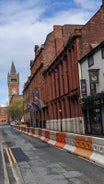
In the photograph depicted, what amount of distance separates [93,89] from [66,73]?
472 inches

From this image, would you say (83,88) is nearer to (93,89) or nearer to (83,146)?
(93,89)

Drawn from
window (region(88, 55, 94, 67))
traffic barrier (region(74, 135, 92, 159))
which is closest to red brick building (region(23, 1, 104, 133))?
window (region(88, 55, 94, 67))

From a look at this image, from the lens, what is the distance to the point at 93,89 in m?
32.6

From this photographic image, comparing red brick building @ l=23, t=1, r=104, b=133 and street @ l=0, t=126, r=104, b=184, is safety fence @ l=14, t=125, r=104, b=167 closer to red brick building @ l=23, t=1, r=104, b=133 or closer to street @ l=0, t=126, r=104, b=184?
street @ l=0, t=126, r=104, b=184

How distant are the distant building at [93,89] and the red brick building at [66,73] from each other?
5.49 feet

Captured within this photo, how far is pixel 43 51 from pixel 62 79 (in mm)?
18324

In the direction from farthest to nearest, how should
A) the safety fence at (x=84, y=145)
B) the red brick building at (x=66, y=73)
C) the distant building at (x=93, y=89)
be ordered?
the red brick building at (x=66, y=73)
the distant building at (x=93, y=89)
the safety fence at (x=84, y=145)

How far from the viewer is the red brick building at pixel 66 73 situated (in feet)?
125

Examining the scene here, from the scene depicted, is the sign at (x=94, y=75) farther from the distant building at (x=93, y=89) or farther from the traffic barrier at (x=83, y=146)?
the traffic barrier at (x=83, y=146)

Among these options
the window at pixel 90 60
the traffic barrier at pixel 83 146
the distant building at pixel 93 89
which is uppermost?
the window at pixel 90 60

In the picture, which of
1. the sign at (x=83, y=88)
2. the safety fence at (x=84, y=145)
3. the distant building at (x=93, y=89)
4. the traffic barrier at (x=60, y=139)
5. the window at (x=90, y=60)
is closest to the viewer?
the safety fence at (x=84, y=145)

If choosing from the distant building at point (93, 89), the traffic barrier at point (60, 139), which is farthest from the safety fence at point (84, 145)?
the distant building at point (93, 89)

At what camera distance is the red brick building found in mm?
38188

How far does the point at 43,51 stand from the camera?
64375mm
